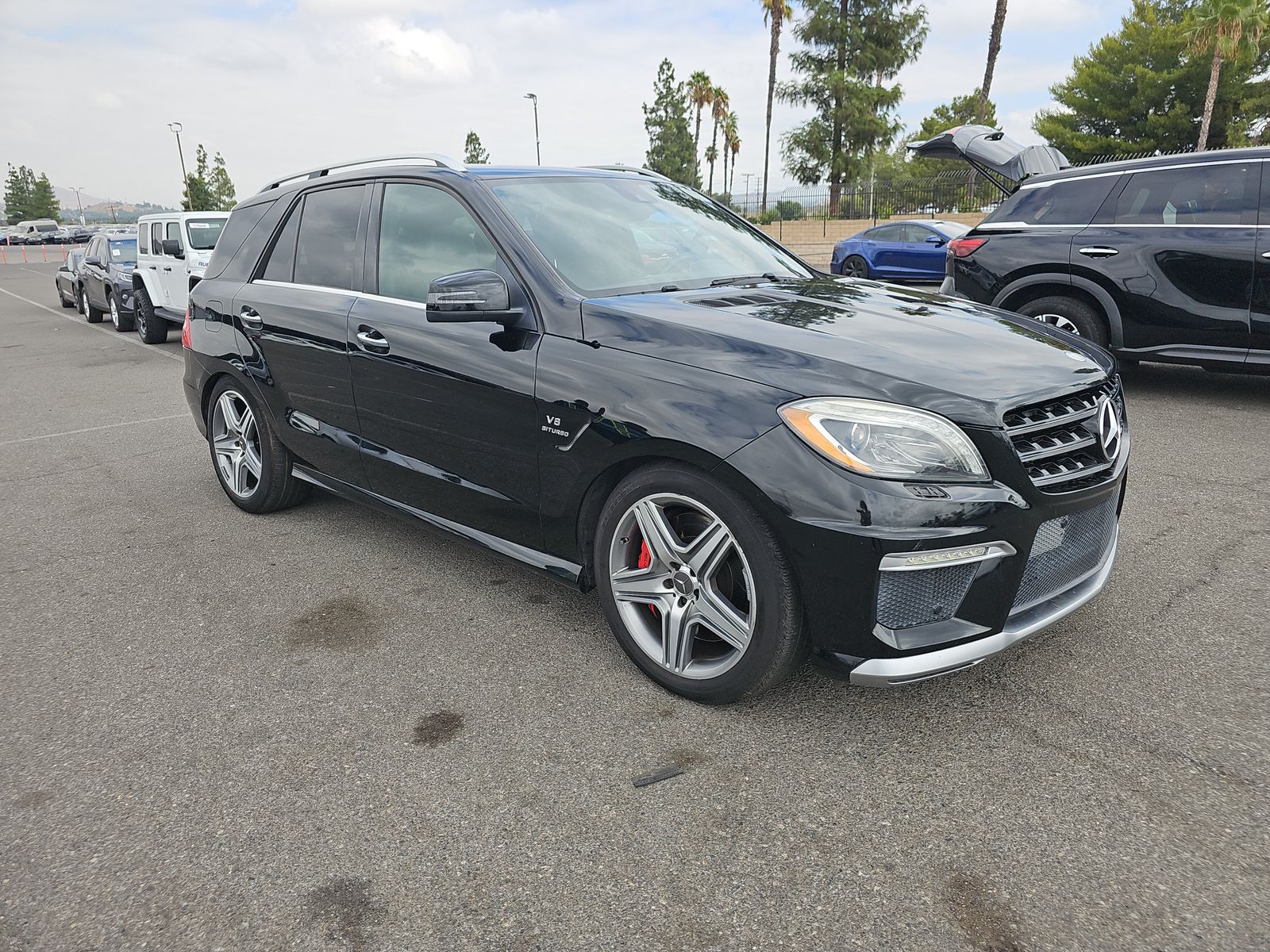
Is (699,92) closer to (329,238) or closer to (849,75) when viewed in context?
(849,75)

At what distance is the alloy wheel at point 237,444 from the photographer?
4.84 meters

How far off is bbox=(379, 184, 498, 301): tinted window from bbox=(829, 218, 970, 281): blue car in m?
14.7

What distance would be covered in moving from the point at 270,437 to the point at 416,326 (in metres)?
1.52

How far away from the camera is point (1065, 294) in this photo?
717cm

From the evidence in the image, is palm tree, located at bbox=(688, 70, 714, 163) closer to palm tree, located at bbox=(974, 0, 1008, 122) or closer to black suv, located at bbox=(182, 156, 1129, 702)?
palm tree, located at bbox=(974, 0, 1008, 122)

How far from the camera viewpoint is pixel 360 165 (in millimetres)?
4164

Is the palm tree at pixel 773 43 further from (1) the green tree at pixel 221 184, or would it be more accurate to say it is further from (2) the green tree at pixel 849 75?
(1) the green tree at pixel 221 184

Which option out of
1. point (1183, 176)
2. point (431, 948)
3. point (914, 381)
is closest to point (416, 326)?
point (914, 381)

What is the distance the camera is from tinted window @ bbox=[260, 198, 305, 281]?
14.6 ft

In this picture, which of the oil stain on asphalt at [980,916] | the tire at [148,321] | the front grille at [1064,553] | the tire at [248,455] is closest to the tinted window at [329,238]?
the tire at [248,455]

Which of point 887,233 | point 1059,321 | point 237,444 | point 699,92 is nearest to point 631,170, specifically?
point 237,444

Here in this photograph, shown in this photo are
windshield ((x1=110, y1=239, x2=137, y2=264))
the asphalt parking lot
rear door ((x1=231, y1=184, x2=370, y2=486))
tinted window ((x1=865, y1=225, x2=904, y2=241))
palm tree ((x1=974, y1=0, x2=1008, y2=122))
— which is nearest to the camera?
the asphalt parking lot

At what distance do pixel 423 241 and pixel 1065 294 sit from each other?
5.50 meters

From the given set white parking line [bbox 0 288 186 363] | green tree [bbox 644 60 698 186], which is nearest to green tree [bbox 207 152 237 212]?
green tree [bbox 644 60 698 186]
